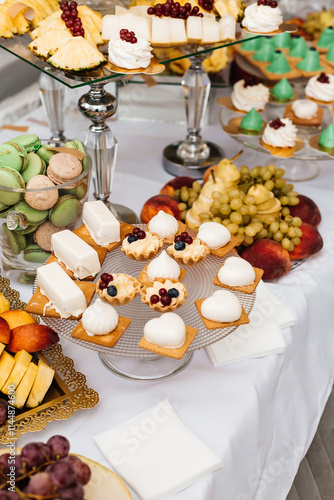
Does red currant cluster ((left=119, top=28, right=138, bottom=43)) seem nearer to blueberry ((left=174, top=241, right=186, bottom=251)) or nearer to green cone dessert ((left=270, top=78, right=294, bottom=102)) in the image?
blueberry ((left=174, top=241, right=186, bottom=251))

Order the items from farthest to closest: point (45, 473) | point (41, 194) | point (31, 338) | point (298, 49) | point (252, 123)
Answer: point (298, 49) < point (252, 123) < point (41, 194) < point (31, 338) < point (45, 473)

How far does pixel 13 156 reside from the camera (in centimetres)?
108

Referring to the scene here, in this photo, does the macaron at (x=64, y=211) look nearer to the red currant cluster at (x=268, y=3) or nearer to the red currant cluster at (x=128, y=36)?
the red currant cluster at (x=128, y=36)

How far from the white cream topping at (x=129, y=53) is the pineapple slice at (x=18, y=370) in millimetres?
613

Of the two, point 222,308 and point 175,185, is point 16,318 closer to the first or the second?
point 222,308

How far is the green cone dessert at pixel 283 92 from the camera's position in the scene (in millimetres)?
1759

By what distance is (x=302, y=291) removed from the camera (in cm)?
122

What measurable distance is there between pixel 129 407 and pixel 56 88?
104 cm

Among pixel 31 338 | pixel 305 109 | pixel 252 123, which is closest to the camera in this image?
pixel 31 338

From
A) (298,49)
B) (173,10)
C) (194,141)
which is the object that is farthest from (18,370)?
(298,49)

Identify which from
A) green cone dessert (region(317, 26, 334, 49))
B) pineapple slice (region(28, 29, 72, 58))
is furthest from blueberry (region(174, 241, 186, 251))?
green cone dessert (region(317, 26, 334, 49))

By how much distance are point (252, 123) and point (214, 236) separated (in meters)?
0.64

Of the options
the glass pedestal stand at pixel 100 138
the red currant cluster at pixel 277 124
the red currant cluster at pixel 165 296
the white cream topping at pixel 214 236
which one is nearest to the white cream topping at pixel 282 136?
the red currant cluster at pixel 277 124

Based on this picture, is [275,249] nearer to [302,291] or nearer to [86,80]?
Answer: [302,291]
